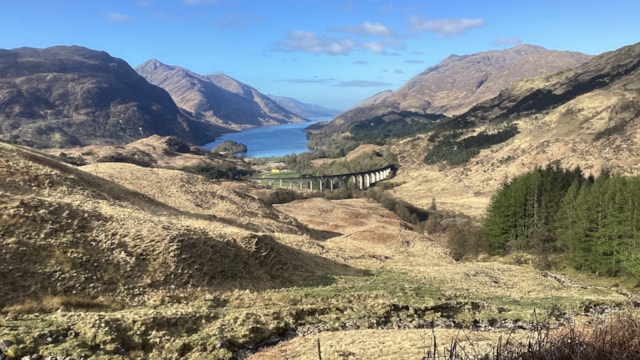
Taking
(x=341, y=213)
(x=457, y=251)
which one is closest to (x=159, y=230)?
(x=457, y=251)

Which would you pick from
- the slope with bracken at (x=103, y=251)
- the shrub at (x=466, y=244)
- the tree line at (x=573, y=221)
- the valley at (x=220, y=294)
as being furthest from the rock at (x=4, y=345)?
the shrub at (x=466, y=244)

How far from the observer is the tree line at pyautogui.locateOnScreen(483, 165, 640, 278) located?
196ft

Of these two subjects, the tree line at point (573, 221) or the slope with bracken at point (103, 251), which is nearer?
the slope with bracken at point (103, 251)

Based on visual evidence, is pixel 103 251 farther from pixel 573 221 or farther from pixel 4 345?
pixel 573 221

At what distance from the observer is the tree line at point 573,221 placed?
59.7 meters

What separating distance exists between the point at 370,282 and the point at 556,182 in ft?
184

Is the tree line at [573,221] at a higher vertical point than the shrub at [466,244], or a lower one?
higher

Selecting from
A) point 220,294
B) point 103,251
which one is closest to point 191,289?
point 220,294

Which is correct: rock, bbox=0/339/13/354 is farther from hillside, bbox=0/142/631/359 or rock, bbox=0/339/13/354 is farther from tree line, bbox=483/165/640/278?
tree line, bbox=483/165/640/278

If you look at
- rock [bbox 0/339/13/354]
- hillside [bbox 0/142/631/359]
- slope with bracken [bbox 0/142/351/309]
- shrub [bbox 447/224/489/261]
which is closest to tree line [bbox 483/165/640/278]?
shrub [bbox 447/224/489/261]

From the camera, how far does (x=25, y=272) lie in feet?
91.8

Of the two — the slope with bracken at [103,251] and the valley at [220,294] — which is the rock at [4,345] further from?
the slope with bracken at [103,251]

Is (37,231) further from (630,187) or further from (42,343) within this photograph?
(630,187)

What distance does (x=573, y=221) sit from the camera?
232ft
